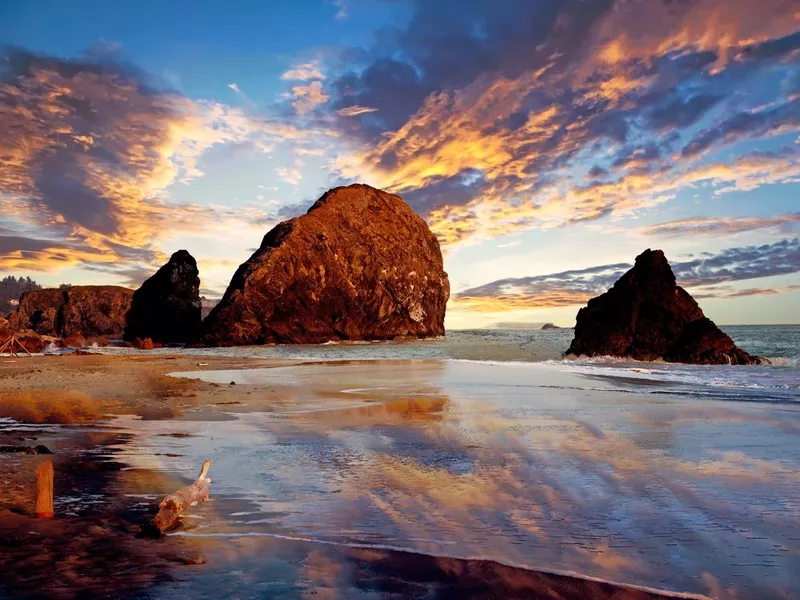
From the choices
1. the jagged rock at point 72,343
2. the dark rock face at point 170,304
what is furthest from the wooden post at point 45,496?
the dark rock face at point 170,304

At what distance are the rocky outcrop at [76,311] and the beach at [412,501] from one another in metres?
97.0

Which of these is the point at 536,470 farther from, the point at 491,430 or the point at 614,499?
the point at 491,430

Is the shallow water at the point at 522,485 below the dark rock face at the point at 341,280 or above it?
below

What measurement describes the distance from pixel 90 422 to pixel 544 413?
9303 millimetres

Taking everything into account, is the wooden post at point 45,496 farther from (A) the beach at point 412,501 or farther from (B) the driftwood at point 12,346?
(B) the driftwood at point 12,346

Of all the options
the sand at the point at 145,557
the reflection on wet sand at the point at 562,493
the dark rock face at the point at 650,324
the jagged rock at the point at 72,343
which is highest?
the dark rock face at the point at 650,324

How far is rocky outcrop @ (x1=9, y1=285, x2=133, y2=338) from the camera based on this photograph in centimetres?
9631

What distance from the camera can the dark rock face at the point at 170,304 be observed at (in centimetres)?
7894

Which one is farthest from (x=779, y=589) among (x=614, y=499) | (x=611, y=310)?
(x=611, y=310)

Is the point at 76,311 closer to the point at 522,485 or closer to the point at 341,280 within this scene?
the point at 341,280

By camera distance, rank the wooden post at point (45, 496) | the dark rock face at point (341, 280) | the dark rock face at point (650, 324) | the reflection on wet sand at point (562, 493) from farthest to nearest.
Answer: the dark rock face at point (341, 280)
the dark rock face at point (650, 324)
the wooden post at point (45, 496)
the reflection on wet sand at point (562, 493)

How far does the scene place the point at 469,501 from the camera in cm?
589

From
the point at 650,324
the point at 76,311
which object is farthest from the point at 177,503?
the point at 76,311

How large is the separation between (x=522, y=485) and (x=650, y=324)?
26.9 meters
